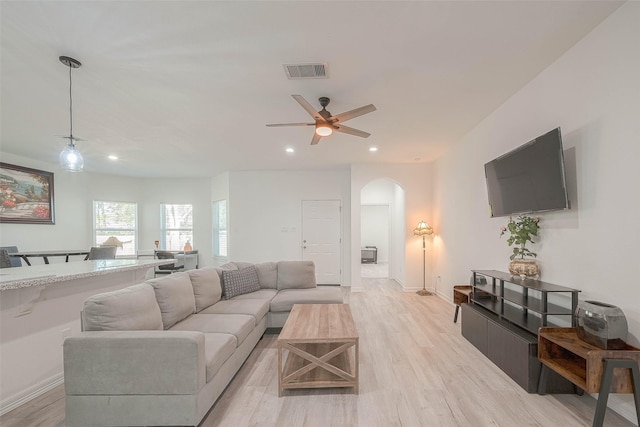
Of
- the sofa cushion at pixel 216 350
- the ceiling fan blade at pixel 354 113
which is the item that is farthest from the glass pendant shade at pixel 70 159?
the ceiling fan blade at pixel 354 113

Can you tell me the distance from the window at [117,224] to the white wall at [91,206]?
134 mm

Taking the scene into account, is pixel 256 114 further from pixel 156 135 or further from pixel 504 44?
pixel 504 44

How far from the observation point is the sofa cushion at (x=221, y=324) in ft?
8.15

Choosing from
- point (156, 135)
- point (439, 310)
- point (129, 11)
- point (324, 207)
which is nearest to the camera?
point (129, 11)

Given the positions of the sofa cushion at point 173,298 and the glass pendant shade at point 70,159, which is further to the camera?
the glass pendant shade at point 70,159

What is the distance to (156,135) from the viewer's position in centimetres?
423

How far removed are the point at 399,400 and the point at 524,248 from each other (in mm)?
1915

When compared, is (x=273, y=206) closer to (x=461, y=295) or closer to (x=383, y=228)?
(x=461, y=295)

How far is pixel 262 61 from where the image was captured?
2.38 metres

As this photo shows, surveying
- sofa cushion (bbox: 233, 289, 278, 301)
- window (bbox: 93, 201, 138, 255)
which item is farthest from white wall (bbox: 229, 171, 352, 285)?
sofa cushion (bbox: 233, 289, 278, 301)

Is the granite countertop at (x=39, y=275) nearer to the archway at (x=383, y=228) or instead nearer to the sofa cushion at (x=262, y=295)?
the sofa cushion at (x=262, y=295)

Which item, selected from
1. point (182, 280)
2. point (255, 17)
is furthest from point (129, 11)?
point (182, 280)

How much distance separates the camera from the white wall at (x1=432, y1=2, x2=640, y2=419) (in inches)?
73.5

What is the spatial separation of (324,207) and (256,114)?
362 centimetres
